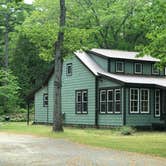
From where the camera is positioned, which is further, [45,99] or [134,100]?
[45,99]

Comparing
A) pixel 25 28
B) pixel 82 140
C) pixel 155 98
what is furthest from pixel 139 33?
pixel 82 140

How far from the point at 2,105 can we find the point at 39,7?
45.8ft

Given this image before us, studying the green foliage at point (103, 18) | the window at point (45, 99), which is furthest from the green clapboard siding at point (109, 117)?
the green foliage at point (103, 18)

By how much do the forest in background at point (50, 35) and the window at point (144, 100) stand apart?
521 cm

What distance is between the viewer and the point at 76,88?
42219 millimetres

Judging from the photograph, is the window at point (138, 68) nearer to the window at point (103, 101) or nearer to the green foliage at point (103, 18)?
the window at point (103, 101)

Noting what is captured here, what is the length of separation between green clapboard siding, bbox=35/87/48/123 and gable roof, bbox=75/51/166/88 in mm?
7242

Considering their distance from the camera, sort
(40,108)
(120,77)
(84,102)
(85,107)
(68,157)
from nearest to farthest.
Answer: (68,157)
(120,77)
(85,107)
(84,102)
(40,108)

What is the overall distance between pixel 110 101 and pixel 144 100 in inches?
98.2

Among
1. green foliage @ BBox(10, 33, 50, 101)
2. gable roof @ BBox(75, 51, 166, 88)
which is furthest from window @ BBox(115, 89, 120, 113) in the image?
green foliage @ BBox(10, 33, 50, 101)

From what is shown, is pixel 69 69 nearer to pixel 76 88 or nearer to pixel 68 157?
pixel 76 88

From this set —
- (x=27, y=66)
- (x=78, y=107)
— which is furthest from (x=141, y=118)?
(x=27, y=66)

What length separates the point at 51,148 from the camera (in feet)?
70.4

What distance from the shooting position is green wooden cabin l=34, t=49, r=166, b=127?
36500 mm
